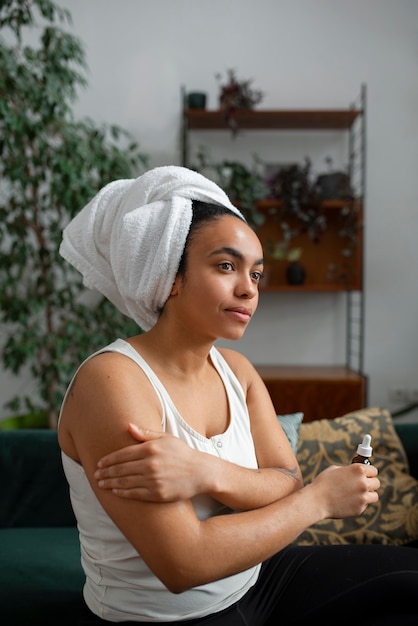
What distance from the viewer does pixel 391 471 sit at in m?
Answer: 1.90

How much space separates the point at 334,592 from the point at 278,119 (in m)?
3.05

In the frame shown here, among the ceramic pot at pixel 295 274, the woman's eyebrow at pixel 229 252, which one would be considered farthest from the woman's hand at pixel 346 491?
the ceramic pot at pixel 295 274

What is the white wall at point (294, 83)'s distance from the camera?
3.98 metres

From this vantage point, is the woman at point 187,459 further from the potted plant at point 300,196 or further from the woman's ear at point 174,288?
the potted plant at point 300,196

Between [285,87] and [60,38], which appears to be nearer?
[60,38]

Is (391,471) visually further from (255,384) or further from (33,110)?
(33,110)

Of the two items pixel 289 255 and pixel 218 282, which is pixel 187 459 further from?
pixel 289 255

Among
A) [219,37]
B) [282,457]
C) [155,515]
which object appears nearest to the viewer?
[155,515]

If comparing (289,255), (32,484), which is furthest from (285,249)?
(32,484)

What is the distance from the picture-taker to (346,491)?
1146mm

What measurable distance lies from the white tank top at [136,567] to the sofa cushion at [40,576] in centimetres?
43

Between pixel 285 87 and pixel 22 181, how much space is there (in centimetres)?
182

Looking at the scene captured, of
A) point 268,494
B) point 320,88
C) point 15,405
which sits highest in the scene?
point 320,88

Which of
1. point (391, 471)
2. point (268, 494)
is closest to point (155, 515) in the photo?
point (268, 494)
